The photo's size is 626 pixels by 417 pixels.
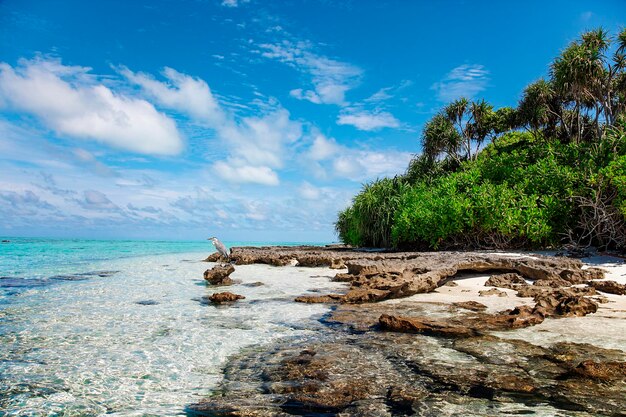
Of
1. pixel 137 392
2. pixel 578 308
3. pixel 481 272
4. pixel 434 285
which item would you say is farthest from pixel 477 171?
pixel 137 392

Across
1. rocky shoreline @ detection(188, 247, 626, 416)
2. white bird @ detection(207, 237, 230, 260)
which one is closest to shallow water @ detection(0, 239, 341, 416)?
rocky shoreline @ detection(188, 247, 626, 416)

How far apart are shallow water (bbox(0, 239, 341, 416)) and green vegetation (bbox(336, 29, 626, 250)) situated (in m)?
9.73

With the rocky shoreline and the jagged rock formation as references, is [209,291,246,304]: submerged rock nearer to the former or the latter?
the rocky shoreline

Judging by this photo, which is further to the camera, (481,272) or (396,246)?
(396,246)

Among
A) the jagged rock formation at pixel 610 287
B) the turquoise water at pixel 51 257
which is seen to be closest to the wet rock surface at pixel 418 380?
the jagged rock formation at pixel 610 287

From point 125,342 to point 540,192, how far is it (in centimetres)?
1770

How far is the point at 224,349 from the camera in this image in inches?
215

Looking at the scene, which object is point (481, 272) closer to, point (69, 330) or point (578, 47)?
point (69, 330)

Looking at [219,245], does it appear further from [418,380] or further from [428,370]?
[418,380]

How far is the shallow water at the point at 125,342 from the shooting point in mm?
3809

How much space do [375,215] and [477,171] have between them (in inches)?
295

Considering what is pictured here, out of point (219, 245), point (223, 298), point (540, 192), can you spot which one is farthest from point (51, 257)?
point (540, 192)

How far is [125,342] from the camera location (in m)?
5.84

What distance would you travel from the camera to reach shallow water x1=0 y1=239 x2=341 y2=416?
381cm
